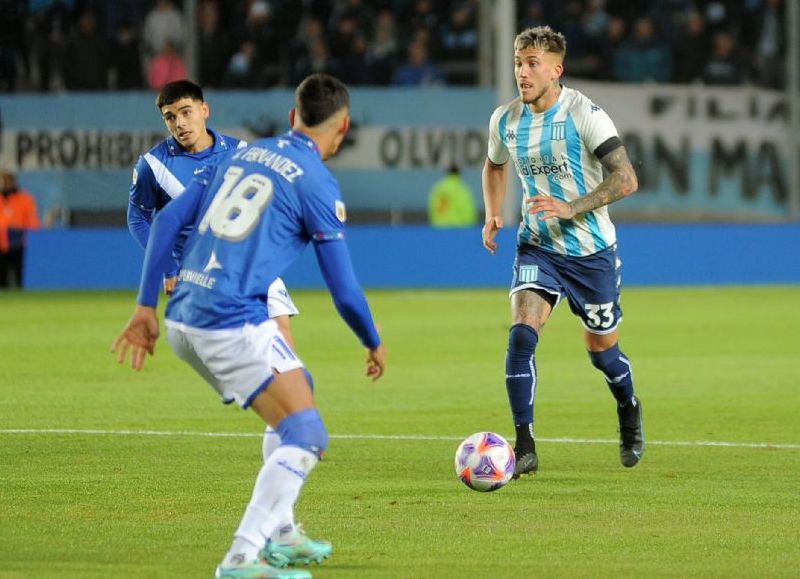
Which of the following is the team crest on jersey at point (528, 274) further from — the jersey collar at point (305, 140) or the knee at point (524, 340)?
the jersey collar at point (305, 140)

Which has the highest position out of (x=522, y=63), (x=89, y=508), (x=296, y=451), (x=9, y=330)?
(x=522, y=63)

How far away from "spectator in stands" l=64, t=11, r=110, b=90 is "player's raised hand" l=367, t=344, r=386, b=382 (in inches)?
810

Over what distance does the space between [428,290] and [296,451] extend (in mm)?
18506

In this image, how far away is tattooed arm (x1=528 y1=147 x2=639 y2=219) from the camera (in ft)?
28.8

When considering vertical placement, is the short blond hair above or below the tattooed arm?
above

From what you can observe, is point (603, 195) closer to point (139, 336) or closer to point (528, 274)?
point (528, 274)

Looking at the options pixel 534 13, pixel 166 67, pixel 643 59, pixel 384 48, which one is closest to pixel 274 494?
pixel 166 67

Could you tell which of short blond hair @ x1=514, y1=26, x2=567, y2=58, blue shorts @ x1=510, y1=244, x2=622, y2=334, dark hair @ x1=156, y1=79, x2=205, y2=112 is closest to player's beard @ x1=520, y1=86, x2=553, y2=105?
short blond hair @ x1=514, y1=26, x2=567, y2=58

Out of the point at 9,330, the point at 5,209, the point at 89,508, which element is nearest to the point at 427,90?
the point at 5,209

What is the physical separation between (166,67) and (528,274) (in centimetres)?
1782

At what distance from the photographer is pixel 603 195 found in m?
8.98

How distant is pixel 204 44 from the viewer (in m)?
26.5

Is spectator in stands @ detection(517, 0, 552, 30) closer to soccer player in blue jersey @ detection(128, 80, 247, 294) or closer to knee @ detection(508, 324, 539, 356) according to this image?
soccer player in blue jersey @ detection(128, 80, 247, 294)

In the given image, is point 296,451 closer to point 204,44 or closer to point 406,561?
point 406,561
